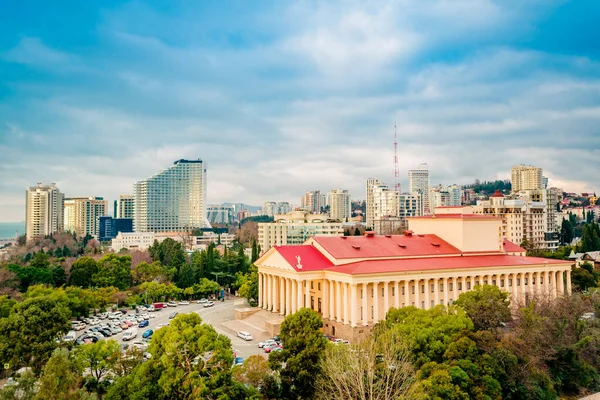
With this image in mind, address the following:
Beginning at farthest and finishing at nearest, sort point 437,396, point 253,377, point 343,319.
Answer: point 343,319, point 253,377, point 437,396

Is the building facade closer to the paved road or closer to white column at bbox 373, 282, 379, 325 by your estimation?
the paved road

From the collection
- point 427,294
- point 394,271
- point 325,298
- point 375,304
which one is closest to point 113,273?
point 325,298

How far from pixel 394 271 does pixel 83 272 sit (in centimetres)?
4207

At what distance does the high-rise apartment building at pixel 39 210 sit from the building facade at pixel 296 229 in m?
101

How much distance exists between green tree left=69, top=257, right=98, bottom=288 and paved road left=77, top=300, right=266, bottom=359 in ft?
40.2

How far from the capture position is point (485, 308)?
37.5 metres

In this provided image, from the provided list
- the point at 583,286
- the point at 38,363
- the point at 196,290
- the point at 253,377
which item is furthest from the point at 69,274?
the point at 583,286

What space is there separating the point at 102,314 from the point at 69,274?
43.4 ft

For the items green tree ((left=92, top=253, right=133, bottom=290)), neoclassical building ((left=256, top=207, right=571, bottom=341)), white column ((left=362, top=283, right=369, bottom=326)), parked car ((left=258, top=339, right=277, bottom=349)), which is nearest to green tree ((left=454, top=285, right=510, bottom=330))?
white column ((left=362, top=283, right=369, bottom=326))

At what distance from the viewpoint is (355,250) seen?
50.2m

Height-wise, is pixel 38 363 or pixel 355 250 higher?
pixel 355 250

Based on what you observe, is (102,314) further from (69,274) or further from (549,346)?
(549,346)

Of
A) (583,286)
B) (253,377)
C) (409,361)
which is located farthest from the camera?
(583,286)

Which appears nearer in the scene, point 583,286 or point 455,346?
point 455,346
